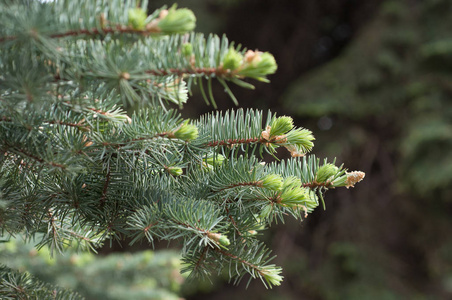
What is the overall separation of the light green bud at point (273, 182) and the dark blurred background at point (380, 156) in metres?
2.22

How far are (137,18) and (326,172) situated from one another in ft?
0.97

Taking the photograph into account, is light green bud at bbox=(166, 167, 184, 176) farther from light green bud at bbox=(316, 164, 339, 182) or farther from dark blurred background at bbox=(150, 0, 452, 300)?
dark blurred background at bbox=(150, 0, 452, 300)

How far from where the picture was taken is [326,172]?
51 cm

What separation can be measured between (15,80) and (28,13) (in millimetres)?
66

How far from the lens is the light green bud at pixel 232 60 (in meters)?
0.38

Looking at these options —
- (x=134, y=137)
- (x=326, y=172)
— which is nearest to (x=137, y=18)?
(x=134, y=137)

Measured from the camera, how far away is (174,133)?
17.7 inches

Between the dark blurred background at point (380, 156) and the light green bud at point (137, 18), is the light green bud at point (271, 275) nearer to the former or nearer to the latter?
the light green bud at point (137, 18)

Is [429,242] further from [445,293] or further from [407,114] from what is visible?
[407,114]

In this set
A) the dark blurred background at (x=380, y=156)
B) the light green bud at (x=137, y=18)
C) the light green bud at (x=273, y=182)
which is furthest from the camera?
the dark blurred background at (x=380, y=156)

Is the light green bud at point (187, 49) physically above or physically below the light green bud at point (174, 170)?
above

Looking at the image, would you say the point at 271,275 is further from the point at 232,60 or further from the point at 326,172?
the point at 232,60

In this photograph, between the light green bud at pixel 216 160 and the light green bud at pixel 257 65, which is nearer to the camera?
the light green bud at pixel 257 65

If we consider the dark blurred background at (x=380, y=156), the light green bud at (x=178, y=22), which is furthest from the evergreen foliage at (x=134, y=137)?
the dark blurred background at (x=380, y=156)
